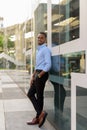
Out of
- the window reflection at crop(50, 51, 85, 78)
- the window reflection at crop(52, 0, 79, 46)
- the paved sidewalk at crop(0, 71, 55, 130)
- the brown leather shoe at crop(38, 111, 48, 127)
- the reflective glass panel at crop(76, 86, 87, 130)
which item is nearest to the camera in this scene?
the reflective glass panel at crop(76, 86, 87, 130)

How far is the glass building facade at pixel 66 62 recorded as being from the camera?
3967 millimetres

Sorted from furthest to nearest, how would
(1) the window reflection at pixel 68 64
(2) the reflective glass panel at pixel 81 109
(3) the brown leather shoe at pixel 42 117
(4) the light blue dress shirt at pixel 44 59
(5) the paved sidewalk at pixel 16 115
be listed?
(5) the paved sidewalk at pixel 16 115, (3) the brown leather shoe at pixel 42 117, (4) the light blue dress shirt at pixel 44 59, (1) the window reflection at pixel 68 64, (2) the reflective glass panel at pixel 81 109

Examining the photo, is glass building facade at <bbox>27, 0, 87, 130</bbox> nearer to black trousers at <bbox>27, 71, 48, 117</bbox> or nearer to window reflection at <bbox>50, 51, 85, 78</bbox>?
window reflection at <bbox>50, 51, 85, 78</bbox>

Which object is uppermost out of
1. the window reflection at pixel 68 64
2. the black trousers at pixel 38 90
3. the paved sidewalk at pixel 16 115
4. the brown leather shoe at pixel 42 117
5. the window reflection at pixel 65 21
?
the window reflection at pixel 65 21

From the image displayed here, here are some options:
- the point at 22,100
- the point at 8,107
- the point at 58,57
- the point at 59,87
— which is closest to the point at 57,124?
the point at 59,87

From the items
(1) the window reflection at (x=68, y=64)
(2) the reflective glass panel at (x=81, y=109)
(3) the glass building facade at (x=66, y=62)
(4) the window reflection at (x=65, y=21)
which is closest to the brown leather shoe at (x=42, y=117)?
(3) the glass building facade at (x=66, y=62)

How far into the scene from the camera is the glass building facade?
397 cm

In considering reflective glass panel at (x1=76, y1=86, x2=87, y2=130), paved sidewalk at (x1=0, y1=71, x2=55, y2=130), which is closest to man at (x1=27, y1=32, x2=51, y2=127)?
paved sidewalk at (x1=0, y1=71, x2=55, y2=130)

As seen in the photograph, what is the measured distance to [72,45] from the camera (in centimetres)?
446

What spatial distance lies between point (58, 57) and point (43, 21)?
1.70 m

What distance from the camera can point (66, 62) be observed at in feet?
16.4

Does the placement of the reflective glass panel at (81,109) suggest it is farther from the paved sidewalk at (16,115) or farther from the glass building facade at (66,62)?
the paved sidewalk at (16,115)

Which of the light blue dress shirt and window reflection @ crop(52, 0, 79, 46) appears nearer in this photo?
window reflection @ crop(52, 0, 79, 46)

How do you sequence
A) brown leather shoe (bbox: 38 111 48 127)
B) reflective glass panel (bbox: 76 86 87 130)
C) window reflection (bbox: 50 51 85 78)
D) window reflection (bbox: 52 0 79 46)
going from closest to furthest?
1. reflective glass panel (bbox: 76 86 87 130)
2. window reflection (bbox: 50 51 85 78)
3. window reflection (bbox: 52 0 79 46)
4. brown leather shoe (bbox: 38 111 48 127)
